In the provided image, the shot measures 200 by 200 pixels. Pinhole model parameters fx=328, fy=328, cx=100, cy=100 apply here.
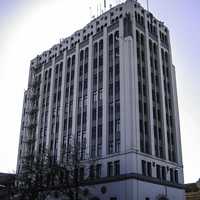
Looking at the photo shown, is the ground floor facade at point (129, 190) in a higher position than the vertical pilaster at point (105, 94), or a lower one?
lower

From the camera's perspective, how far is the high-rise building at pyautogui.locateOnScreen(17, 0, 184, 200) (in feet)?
190

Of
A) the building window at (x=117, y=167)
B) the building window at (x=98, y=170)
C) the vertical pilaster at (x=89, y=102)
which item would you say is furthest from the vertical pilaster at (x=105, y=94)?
the vertical pilaster at (x=89, y=102)

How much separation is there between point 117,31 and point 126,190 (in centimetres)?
3386

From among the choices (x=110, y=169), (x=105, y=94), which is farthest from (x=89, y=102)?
(x=110, y=169)

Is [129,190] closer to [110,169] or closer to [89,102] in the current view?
[110,169]

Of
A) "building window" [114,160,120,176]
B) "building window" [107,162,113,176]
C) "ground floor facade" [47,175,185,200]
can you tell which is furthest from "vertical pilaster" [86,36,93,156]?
"building window" [114,160,120,176]

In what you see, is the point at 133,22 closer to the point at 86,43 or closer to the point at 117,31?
the point at 117,31

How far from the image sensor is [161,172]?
200 feet

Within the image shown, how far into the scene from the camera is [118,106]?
62.2 metres

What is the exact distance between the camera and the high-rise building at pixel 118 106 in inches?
2279

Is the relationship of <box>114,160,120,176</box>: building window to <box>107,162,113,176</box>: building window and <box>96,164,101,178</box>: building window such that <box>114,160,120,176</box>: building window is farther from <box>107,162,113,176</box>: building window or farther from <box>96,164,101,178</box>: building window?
<box>96,164,101,178</box>: building window

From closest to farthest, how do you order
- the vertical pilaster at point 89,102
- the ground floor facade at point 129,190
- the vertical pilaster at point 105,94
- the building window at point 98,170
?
the ground floor facade at point 129,190 → the building window at point 98,170 → the vertical pilaster at point 105,94 → the vertical pilaster at point 89,102

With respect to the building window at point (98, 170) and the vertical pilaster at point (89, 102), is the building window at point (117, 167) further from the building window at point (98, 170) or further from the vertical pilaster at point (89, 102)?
the vertical pilaster at point (89, 102)

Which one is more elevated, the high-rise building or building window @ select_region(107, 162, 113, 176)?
the high-rise building
